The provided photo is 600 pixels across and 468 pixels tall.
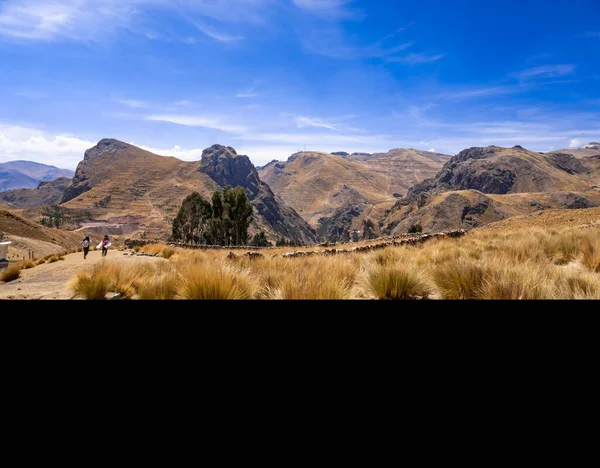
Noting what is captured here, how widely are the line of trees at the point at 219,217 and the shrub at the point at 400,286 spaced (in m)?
37.7

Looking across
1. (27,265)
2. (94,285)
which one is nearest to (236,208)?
(27,265)

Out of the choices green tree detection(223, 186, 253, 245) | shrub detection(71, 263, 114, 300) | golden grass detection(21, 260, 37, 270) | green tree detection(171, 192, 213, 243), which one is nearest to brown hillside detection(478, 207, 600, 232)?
shrub detection(71, 263, 114, 300)

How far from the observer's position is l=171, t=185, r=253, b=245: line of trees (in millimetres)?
42656

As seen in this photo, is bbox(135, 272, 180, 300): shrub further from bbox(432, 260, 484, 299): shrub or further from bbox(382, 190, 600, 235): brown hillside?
bbox(382, 190, 600, 235): brown hillside

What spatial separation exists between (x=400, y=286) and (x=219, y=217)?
141 feet

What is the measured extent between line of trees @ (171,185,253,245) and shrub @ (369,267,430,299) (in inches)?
1485

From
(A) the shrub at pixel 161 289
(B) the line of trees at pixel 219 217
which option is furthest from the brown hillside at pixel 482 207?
(A) the shrub at pixel 161 289

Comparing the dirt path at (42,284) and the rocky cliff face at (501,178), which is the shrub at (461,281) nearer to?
the dirt path at (42,284)

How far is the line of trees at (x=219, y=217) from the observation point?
42.7m

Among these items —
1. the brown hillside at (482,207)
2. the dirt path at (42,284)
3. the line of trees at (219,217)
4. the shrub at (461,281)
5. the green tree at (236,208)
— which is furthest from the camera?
the brown hillside at (482,207)

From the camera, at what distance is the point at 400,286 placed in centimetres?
397
